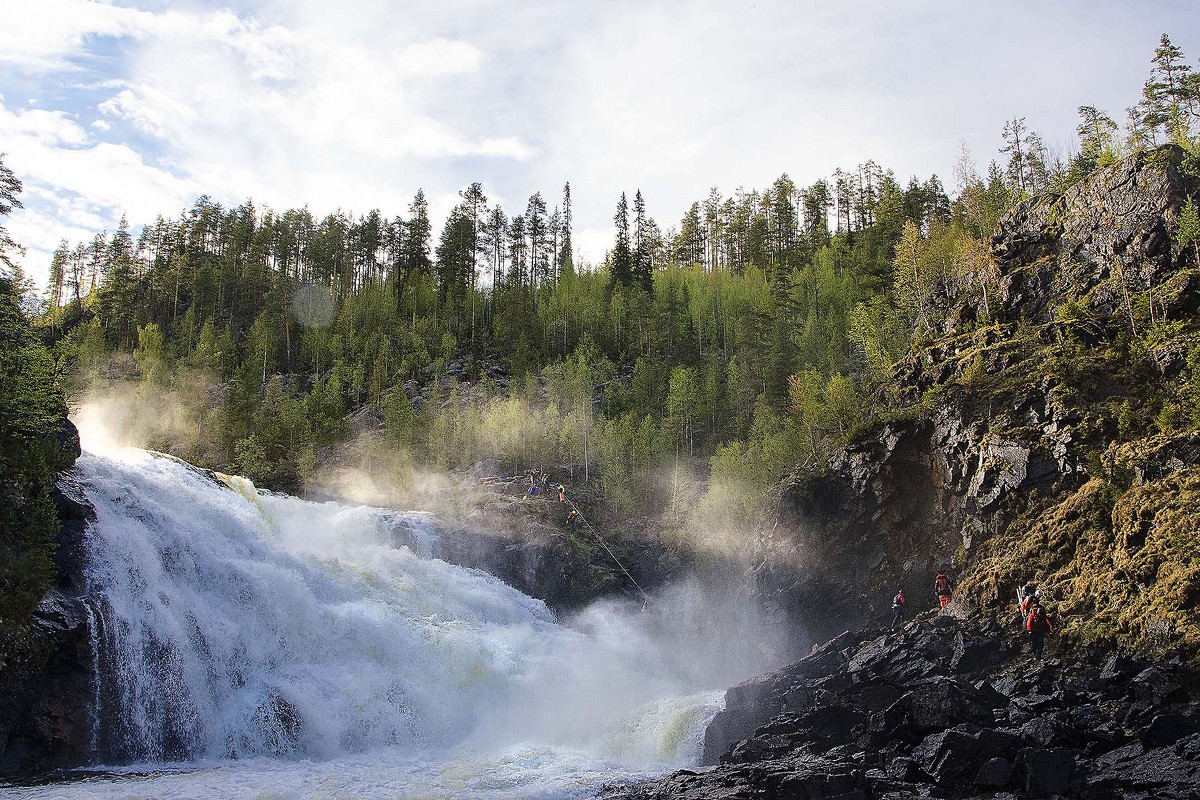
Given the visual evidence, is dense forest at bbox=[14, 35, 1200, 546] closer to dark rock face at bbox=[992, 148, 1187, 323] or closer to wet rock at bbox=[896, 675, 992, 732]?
dark rock face at bbox=[992, 148, 1187, 323]

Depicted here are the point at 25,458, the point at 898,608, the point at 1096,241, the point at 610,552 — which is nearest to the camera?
the point at 25,458

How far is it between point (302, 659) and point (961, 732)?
78.9 feet

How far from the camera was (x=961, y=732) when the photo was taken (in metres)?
19.7

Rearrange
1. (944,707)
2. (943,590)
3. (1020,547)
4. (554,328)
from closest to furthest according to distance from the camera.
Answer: (944,707), (1020,547), (943,590), (554,328)

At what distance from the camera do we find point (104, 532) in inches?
1153

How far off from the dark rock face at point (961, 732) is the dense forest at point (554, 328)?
1766cm

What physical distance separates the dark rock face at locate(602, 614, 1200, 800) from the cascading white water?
426 cm

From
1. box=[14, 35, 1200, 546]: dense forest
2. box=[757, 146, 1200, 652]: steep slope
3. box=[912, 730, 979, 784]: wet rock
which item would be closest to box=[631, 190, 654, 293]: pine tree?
box=[14, 35, 1200, 546]: dense forest

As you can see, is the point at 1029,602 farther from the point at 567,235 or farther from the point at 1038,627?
the point at 567,235

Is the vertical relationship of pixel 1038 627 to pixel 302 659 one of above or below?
above

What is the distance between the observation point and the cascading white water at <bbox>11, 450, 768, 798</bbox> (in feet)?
83.0

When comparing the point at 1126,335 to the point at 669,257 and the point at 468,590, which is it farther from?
the point at 669,257

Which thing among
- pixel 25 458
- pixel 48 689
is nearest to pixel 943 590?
pixel 48 689

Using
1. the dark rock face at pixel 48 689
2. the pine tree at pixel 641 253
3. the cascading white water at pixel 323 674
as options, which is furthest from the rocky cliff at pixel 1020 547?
the pine tree at pixel 641 253
